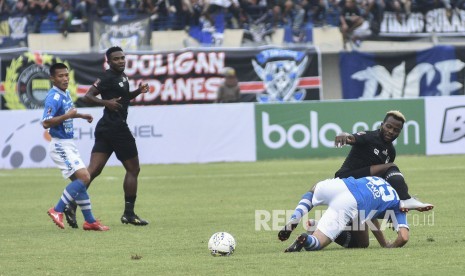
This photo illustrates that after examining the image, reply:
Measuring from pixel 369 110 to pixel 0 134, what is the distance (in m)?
8.82

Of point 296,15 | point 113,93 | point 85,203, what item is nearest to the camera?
point 85,203

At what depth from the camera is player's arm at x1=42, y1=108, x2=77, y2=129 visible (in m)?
12.9

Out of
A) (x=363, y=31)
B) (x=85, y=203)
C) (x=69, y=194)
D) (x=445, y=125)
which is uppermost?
(x=69, y=194)

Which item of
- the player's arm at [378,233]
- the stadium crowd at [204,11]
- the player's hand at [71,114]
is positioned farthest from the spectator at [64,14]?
the player's arm at [378,233]

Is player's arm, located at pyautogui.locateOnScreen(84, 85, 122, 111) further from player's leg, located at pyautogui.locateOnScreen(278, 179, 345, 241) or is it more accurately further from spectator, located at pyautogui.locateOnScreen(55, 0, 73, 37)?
spectator, located at pyautogui.locateOnScreen(55, 0, 73, 37)

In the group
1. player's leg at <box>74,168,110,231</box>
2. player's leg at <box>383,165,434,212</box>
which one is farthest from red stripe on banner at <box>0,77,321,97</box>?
player's leg at <box>383,165,434,212</box>

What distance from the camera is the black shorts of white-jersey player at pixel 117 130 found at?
13.9 metres

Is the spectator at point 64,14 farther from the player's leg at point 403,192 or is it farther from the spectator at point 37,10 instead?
the player's leg at point 403,192

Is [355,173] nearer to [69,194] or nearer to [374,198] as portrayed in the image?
[374,198]

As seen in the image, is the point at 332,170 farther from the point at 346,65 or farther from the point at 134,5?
the point at 134,5

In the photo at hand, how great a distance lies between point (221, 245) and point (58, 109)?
391 centimetres

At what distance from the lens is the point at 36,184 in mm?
21828

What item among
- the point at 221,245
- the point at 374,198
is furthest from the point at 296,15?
the point at 221,245

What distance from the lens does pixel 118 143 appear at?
46.1 feet
